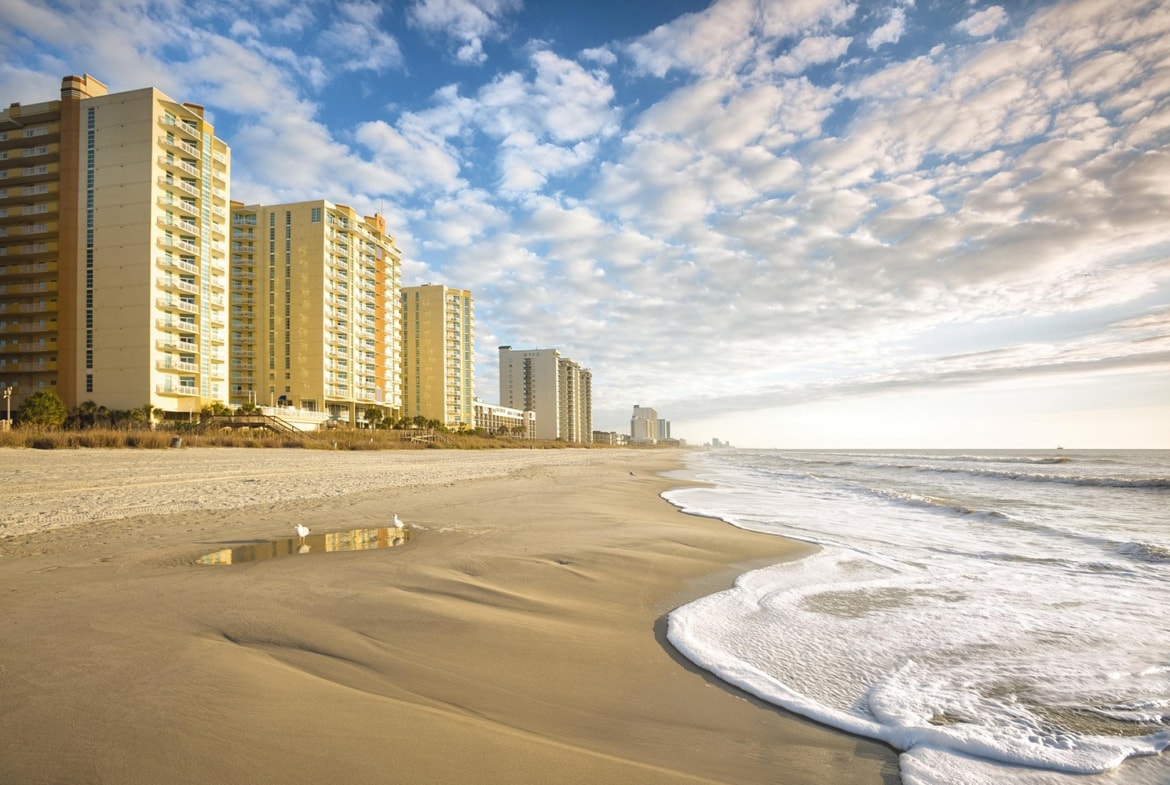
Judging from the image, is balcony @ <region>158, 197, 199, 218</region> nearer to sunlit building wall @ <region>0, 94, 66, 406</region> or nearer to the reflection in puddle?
sunlit building wall @ <region>0, 94, 66, 406</region>

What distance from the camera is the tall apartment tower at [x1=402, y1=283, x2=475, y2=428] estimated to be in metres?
102

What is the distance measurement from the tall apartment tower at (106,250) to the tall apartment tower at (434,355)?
5036 cm

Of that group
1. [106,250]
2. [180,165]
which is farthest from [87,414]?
[180,165]

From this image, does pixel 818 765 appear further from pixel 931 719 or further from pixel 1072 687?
pixel 1072 687

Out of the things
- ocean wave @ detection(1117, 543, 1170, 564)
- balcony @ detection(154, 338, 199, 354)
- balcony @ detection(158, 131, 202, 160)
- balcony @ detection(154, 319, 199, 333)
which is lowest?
ocean wave @ detection(1117, 543, 1170, 564)

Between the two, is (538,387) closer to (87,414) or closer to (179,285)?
(179,285)

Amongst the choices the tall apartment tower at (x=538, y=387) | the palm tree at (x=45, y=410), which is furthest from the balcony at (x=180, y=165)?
the tall apartment tower at (x=538, y=387)

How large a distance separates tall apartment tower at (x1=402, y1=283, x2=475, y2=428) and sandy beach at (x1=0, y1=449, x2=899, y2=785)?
9777 cm

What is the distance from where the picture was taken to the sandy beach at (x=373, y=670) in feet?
6.46

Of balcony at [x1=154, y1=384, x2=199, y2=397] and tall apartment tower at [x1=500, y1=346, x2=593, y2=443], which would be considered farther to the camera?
tall apartment tower at [x1=500, y1=346, x2=593, y2=443]

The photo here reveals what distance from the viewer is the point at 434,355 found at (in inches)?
4048

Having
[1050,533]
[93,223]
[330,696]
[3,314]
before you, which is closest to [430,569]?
[330,696]

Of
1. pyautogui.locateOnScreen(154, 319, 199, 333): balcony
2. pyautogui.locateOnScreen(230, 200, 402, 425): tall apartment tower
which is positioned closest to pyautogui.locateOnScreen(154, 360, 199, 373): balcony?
pyautogui.locateOnScreen(154, 319, 199, 333): balcony

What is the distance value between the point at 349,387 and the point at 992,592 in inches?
3025
